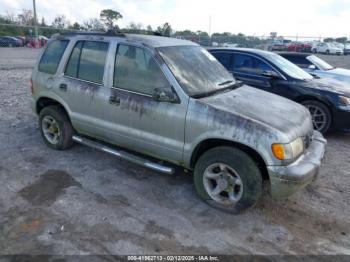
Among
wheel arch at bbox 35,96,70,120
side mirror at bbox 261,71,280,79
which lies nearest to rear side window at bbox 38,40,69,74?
wheel arch at bbox 35,96,70,120

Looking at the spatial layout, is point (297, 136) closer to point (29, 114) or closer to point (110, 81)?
point (110, 81)

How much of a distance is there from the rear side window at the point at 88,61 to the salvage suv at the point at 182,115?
0.05ft

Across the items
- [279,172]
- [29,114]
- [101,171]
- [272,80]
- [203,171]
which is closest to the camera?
[279,172]

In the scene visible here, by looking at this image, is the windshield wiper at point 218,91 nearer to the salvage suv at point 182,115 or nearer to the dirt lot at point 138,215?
the salvage suv at point 182,115

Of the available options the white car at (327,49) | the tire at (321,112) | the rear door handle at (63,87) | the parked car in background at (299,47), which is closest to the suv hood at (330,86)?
the tire at (321,112)

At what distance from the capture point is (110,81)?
157 inches

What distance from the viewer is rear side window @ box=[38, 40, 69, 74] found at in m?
4.61

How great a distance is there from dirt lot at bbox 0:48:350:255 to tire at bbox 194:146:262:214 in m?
0.14

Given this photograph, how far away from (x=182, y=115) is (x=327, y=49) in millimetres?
38688

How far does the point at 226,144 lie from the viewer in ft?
11.1

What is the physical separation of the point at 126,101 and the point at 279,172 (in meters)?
2.01

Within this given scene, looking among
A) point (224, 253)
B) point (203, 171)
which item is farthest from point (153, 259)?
point (203, 171)

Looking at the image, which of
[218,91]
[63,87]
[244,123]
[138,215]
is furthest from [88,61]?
[244,123]

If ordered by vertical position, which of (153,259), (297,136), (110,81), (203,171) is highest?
(110,81)
